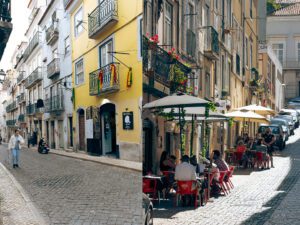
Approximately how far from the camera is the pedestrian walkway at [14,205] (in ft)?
5.33

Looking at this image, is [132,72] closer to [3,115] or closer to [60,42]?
[60,42]

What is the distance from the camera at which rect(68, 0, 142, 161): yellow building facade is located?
61.2 inches

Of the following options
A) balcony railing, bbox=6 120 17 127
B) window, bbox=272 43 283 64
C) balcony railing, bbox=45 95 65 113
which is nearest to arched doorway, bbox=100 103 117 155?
balcony railing, bbox=45 95 65 113

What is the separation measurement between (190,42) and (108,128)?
2.17ft

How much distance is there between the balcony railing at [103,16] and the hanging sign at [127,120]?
320mm

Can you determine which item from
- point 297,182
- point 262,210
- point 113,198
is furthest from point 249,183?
point 113,198

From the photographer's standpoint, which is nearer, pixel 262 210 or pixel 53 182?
pixel 53 182

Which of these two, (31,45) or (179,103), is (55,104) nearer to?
(31,45)

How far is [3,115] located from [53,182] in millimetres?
369

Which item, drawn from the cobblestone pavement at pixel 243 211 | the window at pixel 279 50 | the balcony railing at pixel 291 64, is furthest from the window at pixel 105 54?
the balcony railing at pixel 291 64

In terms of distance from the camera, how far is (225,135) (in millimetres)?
3025

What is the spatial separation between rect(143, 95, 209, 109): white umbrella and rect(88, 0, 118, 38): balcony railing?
0.33 metres

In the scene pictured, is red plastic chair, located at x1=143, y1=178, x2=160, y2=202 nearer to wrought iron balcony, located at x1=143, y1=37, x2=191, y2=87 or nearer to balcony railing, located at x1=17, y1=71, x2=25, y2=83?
wrought iron balcony, located at x1=143, y1=37, x2=191, y2=87

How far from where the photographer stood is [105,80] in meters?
1.58
